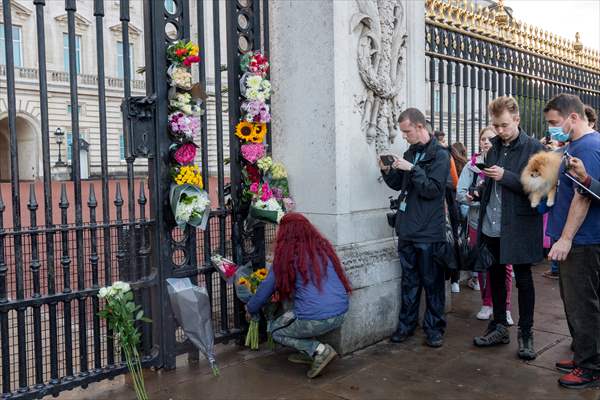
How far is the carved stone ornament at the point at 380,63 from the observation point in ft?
15.7

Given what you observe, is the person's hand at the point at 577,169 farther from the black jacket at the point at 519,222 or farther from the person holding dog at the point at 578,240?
the black jacket at the point at 519,222

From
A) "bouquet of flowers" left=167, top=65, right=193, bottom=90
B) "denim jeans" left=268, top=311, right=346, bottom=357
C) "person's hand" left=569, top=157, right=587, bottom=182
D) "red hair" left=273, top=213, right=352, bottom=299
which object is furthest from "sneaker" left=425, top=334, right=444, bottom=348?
"bouquet of flowers" left=167, top=65, right=193, bottom=90

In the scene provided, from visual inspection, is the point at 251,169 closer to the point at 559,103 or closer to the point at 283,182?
the point at 283,182

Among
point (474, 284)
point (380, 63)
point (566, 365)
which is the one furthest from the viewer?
point (474, 284)

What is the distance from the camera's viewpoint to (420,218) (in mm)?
4676

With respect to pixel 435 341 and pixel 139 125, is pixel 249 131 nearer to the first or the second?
pixel 139 125

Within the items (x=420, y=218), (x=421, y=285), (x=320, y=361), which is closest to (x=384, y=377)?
(x=320, y=361)

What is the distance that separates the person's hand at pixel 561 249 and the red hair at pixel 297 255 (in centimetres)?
154

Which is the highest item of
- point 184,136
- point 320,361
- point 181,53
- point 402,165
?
point 181,53

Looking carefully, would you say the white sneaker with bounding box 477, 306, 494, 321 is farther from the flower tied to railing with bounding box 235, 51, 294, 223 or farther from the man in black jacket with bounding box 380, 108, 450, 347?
the flower tied to railing with bounding box 235, 51, 294, 223

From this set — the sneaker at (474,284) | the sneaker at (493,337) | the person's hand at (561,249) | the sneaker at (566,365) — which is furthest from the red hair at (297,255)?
the sneaker at (474,284)

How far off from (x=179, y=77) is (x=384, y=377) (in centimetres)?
272

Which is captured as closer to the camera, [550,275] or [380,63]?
[380,63]

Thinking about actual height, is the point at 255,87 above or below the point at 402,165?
above
